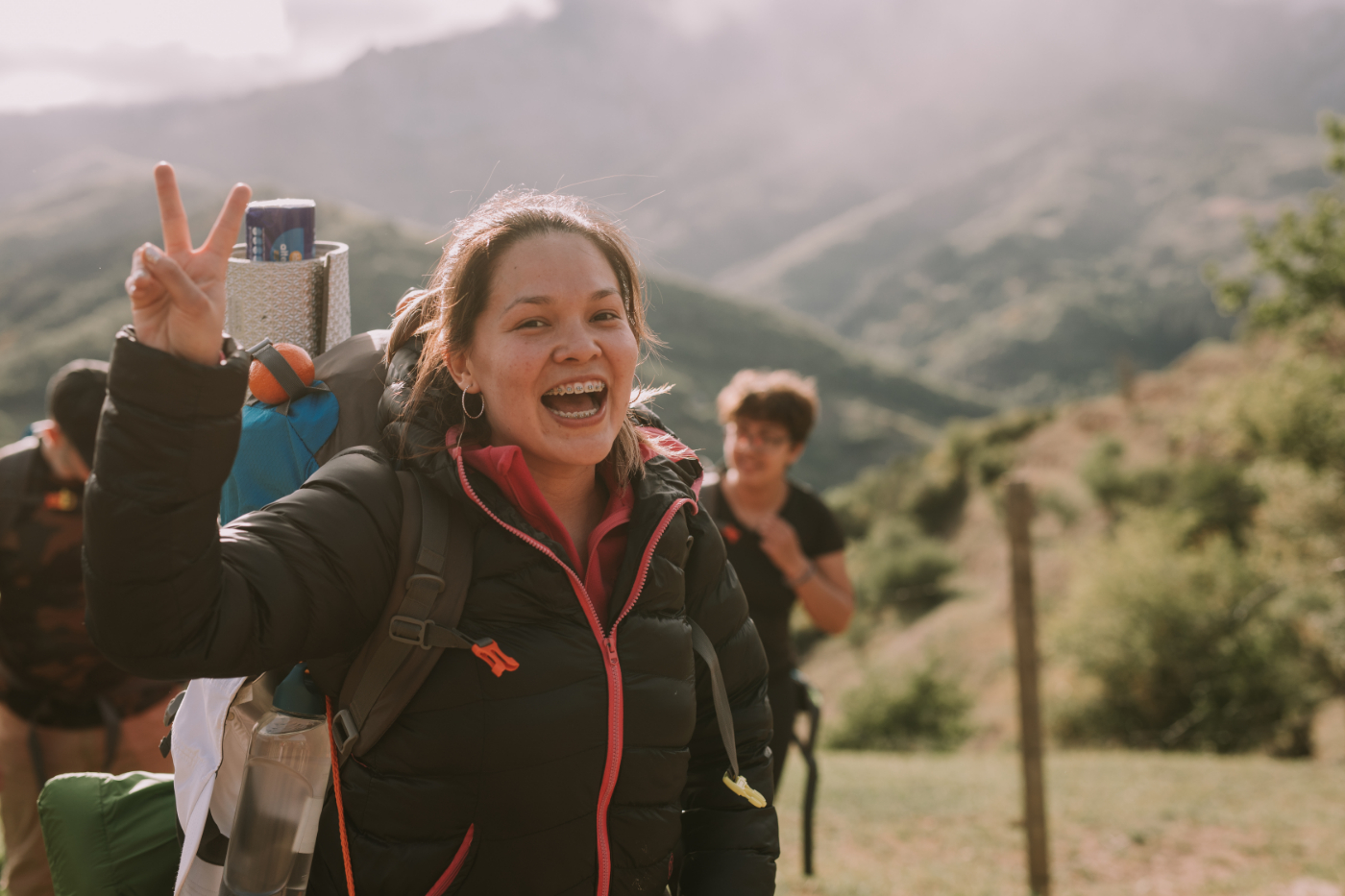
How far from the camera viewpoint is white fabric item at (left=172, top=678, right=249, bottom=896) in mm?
1593

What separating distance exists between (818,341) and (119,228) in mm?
118761

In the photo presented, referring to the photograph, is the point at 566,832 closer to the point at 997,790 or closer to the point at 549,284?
the point at 549,284

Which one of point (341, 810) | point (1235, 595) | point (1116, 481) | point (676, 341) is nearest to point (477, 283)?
point (341, 810)

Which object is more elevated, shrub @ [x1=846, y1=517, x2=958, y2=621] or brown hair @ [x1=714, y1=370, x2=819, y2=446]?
shrub @ [x1=846, y1=517, x2=958, y2=621]

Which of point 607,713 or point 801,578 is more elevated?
point 801,578

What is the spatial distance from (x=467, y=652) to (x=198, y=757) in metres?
0.53

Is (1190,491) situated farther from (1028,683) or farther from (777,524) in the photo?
(777,524)

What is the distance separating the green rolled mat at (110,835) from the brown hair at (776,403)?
287 centimetres

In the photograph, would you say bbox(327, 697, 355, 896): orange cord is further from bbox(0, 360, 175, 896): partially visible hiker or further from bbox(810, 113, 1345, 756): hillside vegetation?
bbox(810, 113, 1345, 756): hillside vegetation

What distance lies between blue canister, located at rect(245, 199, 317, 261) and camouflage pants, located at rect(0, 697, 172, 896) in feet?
7.41

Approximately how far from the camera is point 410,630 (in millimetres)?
1456

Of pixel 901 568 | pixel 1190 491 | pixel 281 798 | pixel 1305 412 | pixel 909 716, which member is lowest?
pixel 909 716

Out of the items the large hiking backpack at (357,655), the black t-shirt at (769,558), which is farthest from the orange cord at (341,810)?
the black t-shirt at (769,558)

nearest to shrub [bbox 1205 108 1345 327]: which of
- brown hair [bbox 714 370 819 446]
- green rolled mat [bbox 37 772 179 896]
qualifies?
brown hair [bbox 714 370 819 446]
